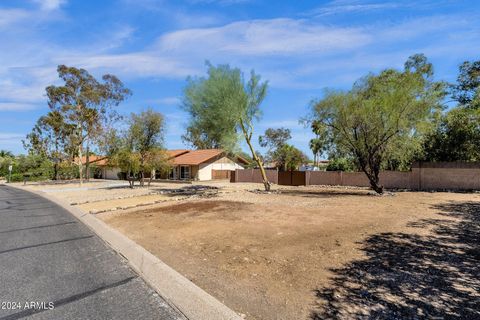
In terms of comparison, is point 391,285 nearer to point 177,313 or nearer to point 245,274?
point 245,274

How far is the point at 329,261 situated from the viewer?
19.0 feet

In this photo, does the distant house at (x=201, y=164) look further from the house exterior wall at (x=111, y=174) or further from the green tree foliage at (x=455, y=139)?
the green tree foliage at (x=455, y=139)

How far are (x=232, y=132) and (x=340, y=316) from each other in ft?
62.9

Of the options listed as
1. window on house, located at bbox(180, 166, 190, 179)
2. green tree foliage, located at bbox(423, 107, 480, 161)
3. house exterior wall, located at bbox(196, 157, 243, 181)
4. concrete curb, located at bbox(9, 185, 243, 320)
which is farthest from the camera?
window on house, located at bbox(180, 166, 190, 179)

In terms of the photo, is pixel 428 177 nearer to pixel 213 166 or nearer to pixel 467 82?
pixel 467 82

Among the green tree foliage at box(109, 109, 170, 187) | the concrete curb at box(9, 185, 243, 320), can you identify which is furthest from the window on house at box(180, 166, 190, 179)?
the concrete curb at box(9, 185, 243, 320)

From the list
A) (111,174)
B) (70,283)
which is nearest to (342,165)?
(70,283)

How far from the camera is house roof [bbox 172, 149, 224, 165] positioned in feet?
134

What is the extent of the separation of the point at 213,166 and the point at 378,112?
27.6 meters

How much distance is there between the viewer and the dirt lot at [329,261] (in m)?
4.09

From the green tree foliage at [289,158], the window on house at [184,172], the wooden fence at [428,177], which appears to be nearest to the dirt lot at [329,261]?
the wooden fence at [428,177]

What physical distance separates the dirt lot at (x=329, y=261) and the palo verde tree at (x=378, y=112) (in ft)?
26.5

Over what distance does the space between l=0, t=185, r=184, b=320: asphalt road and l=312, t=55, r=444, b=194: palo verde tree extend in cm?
1551

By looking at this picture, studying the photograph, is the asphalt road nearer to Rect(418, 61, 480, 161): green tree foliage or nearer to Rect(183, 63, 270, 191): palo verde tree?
Rect(183, 63, 270, 191): palo verde tree
